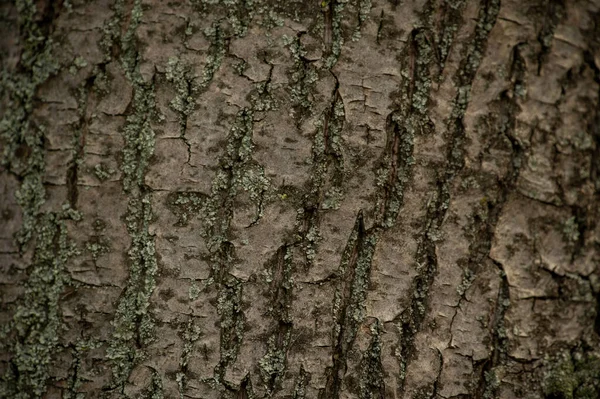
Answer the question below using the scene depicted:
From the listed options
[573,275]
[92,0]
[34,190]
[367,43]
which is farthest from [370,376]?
[92,0]

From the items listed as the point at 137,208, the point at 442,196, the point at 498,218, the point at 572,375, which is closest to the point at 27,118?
the point at 137,208

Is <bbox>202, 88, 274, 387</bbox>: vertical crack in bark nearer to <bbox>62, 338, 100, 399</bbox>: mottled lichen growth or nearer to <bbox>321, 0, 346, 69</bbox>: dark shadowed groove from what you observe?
<bbox>321, 0, 346, 69</bbox>: dark shadowed groove

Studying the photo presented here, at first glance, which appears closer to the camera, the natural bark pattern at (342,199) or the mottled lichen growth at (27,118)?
the natural bark pattern at (342,199)

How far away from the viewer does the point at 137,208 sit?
1313 mm

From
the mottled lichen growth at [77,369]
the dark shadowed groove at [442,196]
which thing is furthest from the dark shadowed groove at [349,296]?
the mottled lichen growth at [77,369]

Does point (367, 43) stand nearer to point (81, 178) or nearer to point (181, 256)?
point (181, 256)

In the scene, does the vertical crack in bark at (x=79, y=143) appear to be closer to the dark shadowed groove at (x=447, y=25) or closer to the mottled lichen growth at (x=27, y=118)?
the mottled lichen growth at (x=27, y=118)

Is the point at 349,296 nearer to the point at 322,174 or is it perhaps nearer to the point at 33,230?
the point at 322,174

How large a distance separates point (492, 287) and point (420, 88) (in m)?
0.56

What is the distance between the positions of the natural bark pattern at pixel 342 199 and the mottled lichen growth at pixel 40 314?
0.06 meters

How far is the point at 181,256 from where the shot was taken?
51.5 inches

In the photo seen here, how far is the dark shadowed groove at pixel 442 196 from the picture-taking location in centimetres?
125

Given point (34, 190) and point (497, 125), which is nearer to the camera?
point (497, 125)

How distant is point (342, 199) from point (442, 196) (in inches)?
10.3
